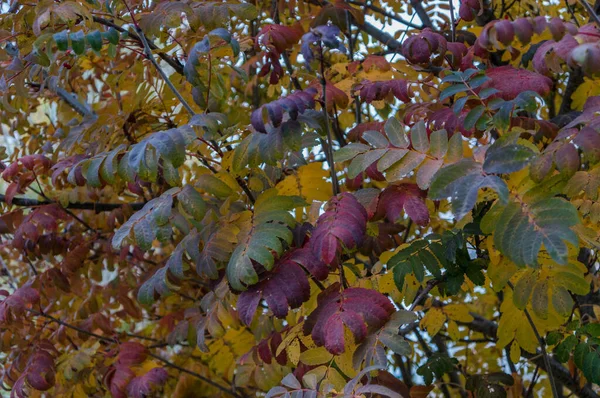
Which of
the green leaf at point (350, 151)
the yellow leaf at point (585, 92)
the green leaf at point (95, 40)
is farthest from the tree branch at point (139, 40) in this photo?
the yellow leaf at point (585, 92)

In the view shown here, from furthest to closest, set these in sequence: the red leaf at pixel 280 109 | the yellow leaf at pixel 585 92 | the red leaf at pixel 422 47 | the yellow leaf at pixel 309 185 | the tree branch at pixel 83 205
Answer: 1. the tree branch at pixel 83 205
2. the yellow leaf at pixel 585 92
3. the yellow leaf at pixel 309 185
4. the red leaf at pixel 422 47
5. the red leaf at pixel 280 109

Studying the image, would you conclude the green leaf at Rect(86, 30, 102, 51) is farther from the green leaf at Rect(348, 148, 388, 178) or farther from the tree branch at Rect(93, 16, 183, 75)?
the green leaf at Rect(348, 148, 388, 178)

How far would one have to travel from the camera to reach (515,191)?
4.41ft

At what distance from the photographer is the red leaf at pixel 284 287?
4.80 feet

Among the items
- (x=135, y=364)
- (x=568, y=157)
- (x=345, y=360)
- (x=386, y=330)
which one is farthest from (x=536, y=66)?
(x=135, y=364)

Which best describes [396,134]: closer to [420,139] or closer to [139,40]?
[420,139]

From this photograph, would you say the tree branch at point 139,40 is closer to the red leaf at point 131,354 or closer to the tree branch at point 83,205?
the tree branch at point 83,205

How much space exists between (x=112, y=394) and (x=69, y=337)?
781 millimetres

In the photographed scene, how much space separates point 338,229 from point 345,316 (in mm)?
188

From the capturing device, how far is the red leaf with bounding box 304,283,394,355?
1378 mm

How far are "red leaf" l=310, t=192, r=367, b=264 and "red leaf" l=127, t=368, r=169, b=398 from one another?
900mm

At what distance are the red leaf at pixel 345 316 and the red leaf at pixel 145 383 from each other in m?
0.74

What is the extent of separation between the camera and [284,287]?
1479 millimetres

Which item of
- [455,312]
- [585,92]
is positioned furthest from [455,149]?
[585,92]
